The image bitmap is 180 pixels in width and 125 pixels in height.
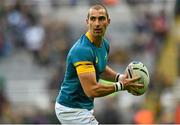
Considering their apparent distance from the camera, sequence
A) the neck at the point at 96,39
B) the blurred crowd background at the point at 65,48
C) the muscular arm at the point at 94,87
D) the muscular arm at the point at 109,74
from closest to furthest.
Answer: the muscular arm at the point at 94,87, the neck at the point at 96,39, the muscular arm at the point at 109,74, the blurred crowd background at the point at 65,48

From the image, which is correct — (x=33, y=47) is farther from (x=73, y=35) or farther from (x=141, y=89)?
(x=141, y=89)

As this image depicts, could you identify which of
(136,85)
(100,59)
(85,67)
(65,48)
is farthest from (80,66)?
(65,48)

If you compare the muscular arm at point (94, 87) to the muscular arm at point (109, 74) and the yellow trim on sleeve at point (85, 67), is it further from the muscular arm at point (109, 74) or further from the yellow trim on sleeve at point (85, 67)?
the muscular arm at point (109, 74)

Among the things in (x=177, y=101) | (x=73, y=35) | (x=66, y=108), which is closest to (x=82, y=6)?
(x=73, y=35)

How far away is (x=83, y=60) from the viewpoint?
29.5ft

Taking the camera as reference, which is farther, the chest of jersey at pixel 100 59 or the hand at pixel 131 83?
the chest of jersey at pixel 100 59

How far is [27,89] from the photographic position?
17250mm

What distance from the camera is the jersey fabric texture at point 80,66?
355 inches

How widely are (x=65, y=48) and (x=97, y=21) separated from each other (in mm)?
8297

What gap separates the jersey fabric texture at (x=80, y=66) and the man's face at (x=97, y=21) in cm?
14

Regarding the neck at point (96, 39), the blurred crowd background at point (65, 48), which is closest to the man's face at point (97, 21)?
the neck at point (96, 39)

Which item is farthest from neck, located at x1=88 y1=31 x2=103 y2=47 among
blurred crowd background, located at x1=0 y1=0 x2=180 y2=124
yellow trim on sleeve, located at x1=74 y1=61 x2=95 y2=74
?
blurred crowd background, located at x1=0 y1=0 x2=180 y2=124

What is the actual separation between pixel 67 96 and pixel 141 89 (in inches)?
34.3

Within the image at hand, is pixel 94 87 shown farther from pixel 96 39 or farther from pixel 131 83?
pixel 96 39
